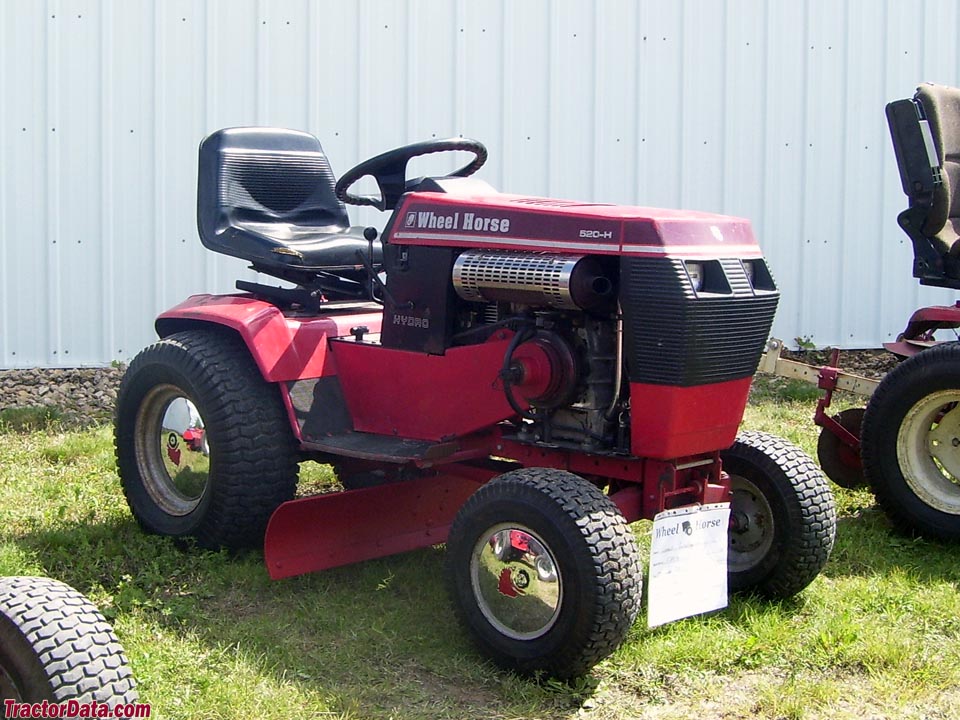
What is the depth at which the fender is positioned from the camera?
404cm

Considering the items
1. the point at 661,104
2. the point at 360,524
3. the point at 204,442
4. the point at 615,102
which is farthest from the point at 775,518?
the point at 661,104

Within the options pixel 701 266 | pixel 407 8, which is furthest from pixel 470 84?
pixel 701 266

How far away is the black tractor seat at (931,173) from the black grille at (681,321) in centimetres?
169

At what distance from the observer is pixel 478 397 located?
12.3 ft

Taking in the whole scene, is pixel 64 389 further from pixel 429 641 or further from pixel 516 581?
pixel 516 581

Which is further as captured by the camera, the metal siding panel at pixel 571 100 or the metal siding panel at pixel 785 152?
the metal siding panel at pixel 785 152

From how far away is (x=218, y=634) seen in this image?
356 centimetres

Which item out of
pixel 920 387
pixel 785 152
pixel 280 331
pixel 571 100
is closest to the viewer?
pixel 280 331

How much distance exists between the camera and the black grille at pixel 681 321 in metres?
3.25

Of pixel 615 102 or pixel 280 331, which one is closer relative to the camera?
pixel 280 331

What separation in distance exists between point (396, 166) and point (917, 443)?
7.11 feet

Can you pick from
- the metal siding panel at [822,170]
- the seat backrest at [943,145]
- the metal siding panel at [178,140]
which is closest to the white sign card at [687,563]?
the seat backrest at [943,145]

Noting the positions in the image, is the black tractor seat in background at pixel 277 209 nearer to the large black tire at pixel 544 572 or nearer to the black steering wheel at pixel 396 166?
the black steering wheel at pixel 396 166
